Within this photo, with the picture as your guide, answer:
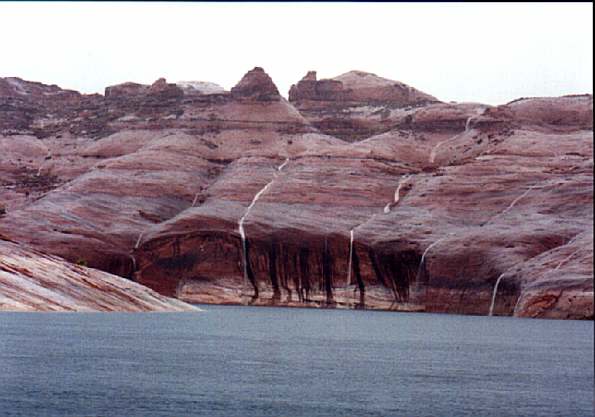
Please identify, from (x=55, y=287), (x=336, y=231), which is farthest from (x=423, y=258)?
(x=55, y=287)

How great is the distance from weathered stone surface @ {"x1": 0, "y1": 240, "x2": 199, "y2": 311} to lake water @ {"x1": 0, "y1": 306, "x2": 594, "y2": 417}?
1755 mm

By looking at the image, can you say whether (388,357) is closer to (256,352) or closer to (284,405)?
(256,352)

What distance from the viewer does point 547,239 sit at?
162500mm

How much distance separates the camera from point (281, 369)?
263 feet

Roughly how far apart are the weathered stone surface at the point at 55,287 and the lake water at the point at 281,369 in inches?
69.1

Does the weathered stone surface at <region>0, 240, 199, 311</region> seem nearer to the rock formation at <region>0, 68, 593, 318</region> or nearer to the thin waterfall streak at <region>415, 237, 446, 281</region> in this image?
the rock formation at <region>0, 68, 593, 318</region>

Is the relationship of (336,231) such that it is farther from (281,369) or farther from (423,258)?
(281,369)

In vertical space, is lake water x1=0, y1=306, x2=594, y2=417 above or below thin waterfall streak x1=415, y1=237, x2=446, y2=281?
above

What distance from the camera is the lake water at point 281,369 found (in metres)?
62.8

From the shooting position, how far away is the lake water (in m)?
62.8

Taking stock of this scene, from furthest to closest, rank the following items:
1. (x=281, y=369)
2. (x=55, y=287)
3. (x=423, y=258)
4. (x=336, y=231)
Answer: (x=336, y=231) < (x=423, y=258) < (x=55, y=287) < (x=281, y=369)

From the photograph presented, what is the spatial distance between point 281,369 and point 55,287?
48.0m

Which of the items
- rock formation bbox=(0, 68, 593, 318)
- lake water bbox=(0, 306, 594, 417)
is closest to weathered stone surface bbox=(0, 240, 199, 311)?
lake water bbox=(0, 306, 594, 417)

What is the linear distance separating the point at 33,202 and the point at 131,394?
128 metres
